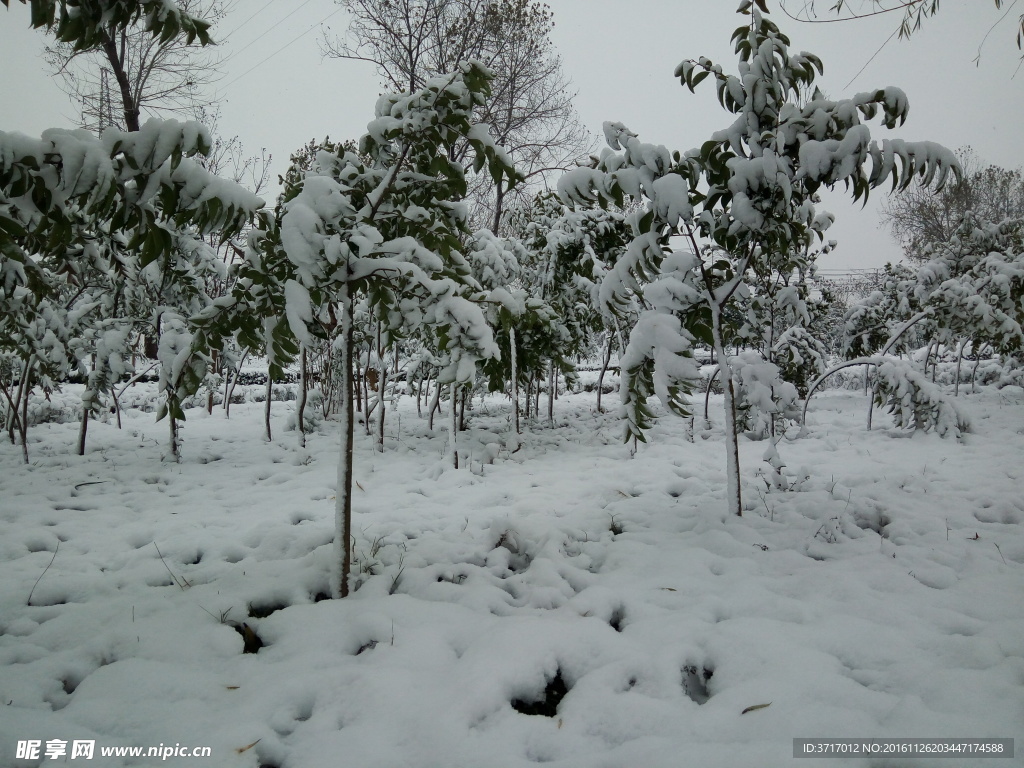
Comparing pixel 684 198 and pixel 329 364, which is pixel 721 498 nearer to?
pixel 684 198

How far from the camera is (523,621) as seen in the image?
1.95m

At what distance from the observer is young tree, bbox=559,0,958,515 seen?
2.33m

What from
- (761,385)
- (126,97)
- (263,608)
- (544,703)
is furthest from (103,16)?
(126,97)

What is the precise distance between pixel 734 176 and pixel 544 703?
2.54 m

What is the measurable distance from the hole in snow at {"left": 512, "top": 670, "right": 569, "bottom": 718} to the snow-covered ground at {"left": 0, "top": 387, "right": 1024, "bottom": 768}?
0.05ft

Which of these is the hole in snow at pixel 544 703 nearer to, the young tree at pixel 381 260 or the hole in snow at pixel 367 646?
the hole in snow at pixel 367 646

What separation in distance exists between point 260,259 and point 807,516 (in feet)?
10.9

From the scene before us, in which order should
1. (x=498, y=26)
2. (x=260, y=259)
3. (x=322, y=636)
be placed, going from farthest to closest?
1. (x=498, y=26)
2. (x=260, y=259)
3. (x=322, y=636)

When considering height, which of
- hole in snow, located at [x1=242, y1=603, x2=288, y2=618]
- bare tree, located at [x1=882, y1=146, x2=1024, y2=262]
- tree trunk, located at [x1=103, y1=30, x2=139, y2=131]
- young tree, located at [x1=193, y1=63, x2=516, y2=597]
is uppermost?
bare tree, located at [x1=882, y1=146, x2=1024, y2=262]

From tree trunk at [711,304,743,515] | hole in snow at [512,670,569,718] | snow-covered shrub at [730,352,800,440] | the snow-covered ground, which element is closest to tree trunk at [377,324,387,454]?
the snow-covered ground

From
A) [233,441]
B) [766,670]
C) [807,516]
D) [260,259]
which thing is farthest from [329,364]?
[766,670]

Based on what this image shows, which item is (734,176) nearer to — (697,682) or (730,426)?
(730,426)

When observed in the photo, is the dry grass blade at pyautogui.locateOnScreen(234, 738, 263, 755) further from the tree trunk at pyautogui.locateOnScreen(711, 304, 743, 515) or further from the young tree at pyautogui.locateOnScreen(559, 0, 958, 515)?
the tree trunk at pyautogui.locateOnScreen(711, 304, 743, 515)

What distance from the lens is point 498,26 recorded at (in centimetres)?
1043
